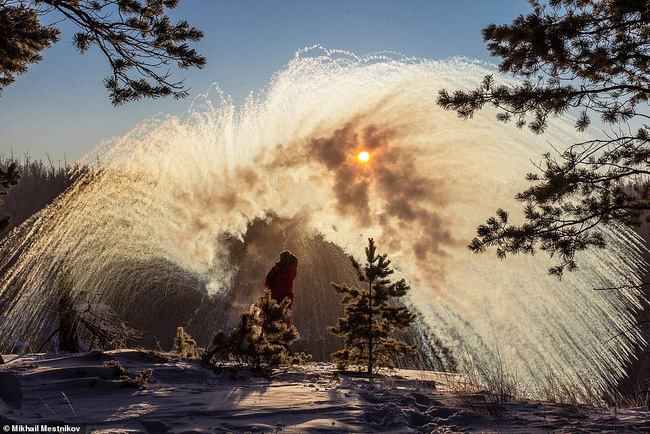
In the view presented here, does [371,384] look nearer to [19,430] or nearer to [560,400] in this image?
[560,400]

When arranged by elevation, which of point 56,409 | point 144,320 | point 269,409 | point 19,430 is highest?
point 144,320

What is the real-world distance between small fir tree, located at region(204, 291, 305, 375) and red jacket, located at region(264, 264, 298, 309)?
118 inches

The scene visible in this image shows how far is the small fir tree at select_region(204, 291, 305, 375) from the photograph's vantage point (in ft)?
27.5

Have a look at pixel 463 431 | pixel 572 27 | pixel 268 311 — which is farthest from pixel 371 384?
pixel 572 27

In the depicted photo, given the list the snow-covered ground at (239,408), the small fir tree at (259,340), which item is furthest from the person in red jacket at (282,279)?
the snow-covered ground at (239,408)

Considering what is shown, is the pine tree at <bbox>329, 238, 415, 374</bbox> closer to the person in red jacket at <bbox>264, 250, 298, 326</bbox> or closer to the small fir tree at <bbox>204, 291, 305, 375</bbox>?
the person in red jacket at <bbox>264, 250, 298, 326</bbox>

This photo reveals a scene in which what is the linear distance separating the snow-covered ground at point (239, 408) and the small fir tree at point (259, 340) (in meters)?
1.12

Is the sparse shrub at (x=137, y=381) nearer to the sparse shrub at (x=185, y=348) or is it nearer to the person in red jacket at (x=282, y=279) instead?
the sparse shrub at (x=185, y=348)

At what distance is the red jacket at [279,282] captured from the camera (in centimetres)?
1214

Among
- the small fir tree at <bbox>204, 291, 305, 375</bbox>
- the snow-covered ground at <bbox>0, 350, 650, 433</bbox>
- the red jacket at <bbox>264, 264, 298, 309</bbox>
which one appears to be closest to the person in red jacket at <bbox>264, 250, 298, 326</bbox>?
the red jacket at <bbox>264, 264, 298, 309</bbox>

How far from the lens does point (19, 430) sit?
3.58 metres

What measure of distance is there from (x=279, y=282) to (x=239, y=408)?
23.5ft

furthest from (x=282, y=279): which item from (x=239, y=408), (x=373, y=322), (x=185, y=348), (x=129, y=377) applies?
(x=239, y=408)

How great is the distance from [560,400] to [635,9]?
5.60m
